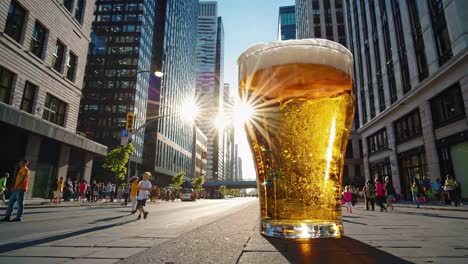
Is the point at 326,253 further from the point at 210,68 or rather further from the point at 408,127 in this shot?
the point at 210,68

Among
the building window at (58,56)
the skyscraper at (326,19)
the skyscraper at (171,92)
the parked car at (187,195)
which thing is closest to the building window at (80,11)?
the building window at (58,56)

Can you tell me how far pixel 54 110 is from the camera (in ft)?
58.5

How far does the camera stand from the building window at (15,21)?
13883 millimetres

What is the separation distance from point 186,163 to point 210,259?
7926cm

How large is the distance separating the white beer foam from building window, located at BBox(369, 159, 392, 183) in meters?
25.4

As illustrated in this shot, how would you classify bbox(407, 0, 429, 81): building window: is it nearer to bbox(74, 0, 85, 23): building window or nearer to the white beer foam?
the white beer foam

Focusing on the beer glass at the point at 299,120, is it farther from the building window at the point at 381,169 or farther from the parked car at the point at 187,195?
the parked car at the point at 187,195

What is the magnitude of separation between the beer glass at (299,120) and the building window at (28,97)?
59.3 feet

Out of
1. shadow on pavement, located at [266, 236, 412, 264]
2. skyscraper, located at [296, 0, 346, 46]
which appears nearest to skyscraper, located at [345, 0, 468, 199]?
shadow on pavement, located at [266, 236, 412, 264]

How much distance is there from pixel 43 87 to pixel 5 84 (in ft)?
8.57

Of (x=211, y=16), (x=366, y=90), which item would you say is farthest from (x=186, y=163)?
(x=211, y=16)

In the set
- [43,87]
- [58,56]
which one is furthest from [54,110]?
[58,56]

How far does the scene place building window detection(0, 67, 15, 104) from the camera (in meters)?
13.6

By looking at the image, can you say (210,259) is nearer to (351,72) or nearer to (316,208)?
(316,208)
